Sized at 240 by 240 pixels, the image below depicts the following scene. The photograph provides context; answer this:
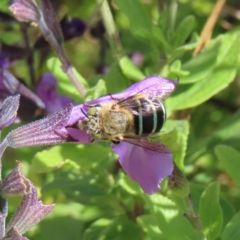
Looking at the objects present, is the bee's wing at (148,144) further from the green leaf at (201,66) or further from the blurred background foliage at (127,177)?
the green leaf at (201,66)

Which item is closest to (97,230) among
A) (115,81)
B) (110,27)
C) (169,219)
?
(169,219)

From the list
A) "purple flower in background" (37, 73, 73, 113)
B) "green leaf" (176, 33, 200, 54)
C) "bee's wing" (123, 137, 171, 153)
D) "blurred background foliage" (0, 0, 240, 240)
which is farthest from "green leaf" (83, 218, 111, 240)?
"green leaf" (176, 33, 200, 54)

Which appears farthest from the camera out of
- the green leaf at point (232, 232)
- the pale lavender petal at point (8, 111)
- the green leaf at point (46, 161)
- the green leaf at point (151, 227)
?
the green leaf at point (46, 161)

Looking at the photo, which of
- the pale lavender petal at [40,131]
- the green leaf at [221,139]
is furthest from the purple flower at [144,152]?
the green leaf at [221,139]

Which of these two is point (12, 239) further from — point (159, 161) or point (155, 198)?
point (155, 198)

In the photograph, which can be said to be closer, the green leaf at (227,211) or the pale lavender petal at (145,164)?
the pale lavender petal at (145,164)

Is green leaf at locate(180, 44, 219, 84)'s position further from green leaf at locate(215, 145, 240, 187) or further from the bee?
the bee
